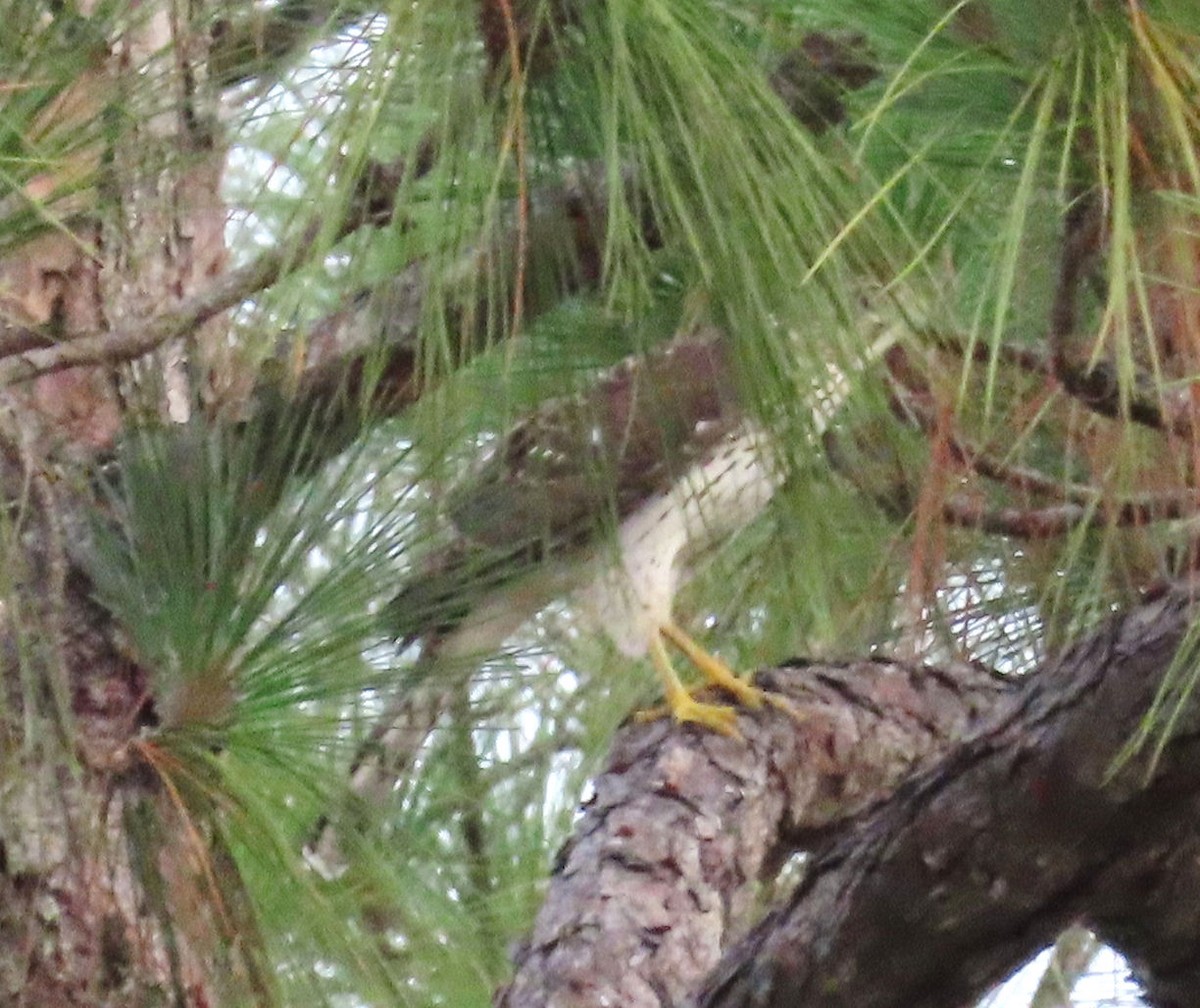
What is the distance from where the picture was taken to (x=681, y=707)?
1072 mm

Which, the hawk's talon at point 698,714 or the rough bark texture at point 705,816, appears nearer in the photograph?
the rough bark texture at point 705,816

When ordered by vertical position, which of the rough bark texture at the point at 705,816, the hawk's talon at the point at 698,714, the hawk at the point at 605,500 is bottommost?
the rough bark texture at the point at 705,816

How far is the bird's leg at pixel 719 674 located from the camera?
0.99m

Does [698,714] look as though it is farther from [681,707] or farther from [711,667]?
[711,667]

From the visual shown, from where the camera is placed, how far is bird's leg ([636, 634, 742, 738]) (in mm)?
979

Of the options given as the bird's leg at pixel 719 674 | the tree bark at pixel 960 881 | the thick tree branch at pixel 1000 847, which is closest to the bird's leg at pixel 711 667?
the bird's leg at pixel 719 674

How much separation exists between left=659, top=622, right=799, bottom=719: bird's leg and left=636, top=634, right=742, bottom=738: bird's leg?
0.01 meters

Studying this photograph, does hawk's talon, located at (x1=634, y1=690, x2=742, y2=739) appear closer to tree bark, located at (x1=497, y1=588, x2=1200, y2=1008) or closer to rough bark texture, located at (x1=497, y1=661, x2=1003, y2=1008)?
rough bark texture, located at (x1=497, y1=661, x2=1003, y2=1008)

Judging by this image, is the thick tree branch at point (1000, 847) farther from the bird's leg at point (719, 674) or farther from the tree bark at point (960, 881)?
the bird's leg at point (719, 674)

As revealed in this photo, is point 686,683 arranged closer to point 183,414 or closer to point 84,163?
point 183,414

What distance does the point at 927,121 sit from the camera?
73cm

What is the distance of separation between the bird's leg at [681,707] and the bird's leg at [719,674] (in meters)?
0.01

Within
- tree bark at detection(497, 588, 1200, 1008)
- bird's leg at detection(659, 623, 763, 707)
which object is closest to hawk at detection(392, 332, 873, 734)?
bird's leg at detection(659, 623, 763, 707)

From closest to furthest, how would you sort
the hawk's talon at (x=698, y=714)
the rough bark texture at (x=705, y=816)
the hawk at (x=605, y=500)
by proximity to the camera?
the rough bark texture at (x=705, y=816) → the hawk at (x=605, y=500) → the hawk's talon at (x=698, y=714)
